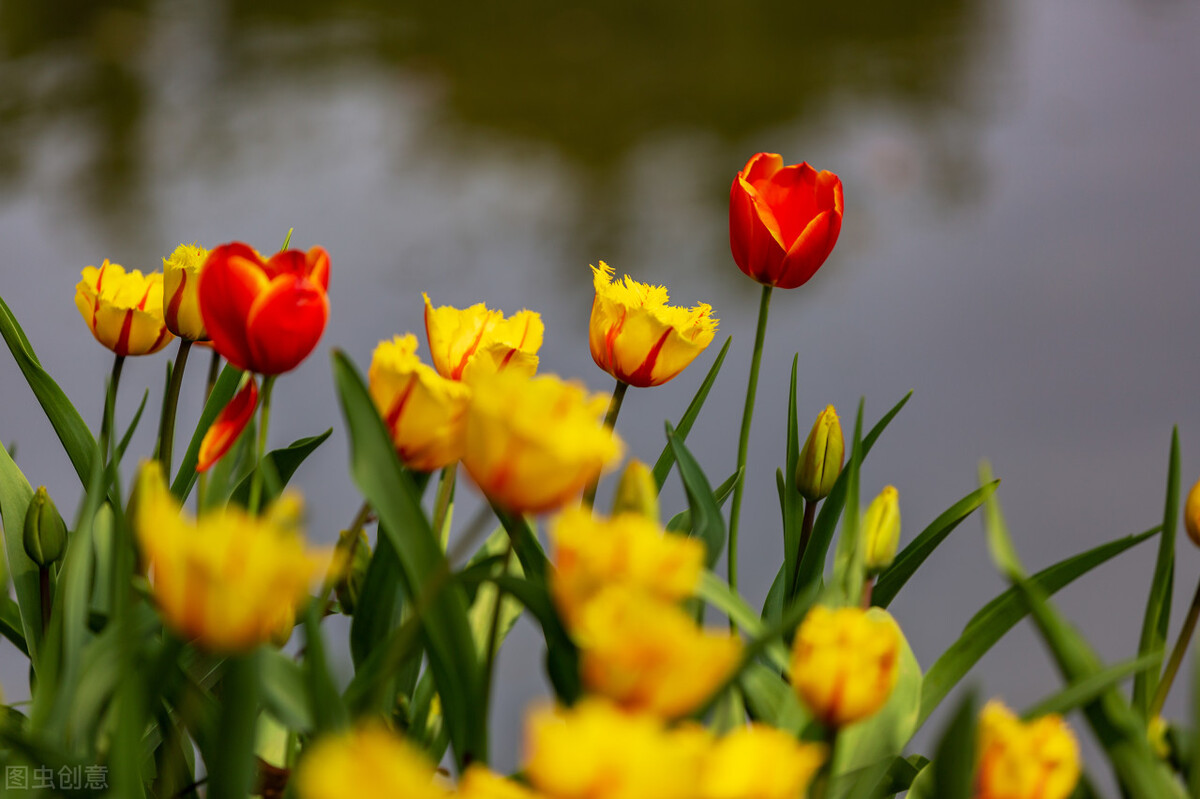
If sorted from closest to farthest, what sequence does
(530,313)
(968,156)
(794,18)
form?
(530,313) < (968,156) < (794,18)

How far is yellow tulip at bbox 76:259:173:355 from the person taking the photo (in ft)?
1.32

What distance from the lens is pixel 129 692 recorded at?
215mm

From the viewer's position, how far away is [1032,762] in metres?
0.22

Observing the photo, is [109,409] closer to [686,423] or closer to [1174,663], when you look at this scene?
[686,423]

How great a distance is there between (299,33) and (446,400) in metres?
2.36

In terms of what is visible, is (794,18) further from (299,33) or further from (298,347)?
(298,347)

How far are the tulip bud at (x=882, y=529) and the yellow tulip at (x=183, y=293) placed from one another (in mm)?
230

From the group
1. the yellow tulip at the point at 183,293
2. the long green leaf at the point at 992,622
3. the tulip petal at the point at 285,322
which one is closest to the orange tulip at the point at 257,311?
the tulip petal at the point at 285,322

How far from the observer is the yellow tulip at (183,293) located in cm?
37

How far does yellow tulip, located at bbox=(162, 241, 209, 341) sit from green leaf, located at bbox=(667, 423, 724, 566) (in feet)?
0.56

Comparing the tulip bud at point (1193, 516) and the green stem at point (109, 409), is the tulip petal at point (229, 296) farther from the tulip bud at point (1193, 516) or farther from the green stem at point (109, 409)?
the tulip bud at point (1193, 516)

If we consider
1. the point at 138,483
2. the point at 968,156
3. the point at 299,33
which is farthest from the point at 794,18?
the point at 138,483

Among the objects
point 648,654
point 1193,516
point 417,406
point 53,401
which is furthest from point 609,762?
point 53,401

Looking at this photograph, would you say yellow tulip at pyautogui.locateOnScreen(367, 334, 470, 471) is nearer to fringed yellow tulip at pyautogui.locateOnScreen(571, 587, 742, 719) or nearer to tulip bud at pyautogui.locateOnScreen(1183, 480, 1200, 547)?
fringed yellow tulip at pyautogui.locateOnScreen(571, 587, 742, 719)
